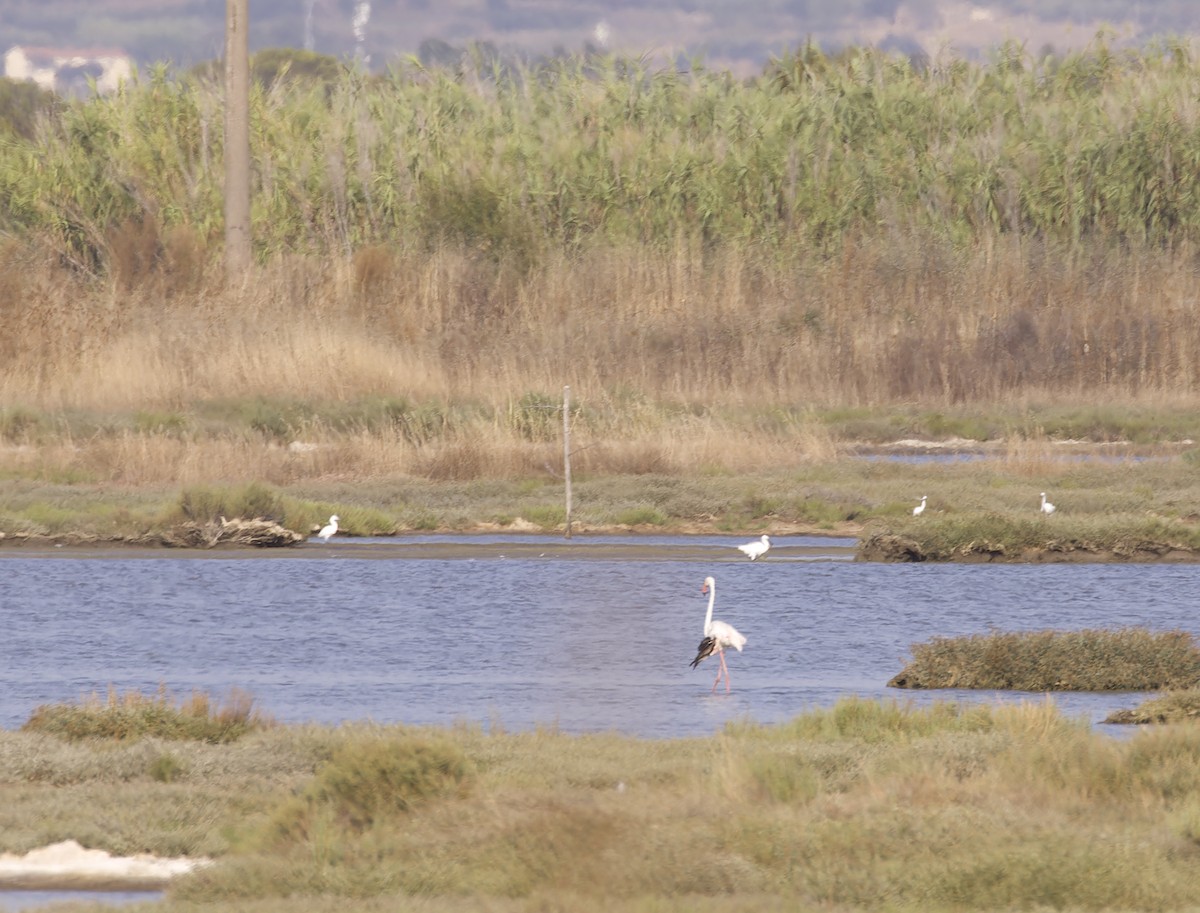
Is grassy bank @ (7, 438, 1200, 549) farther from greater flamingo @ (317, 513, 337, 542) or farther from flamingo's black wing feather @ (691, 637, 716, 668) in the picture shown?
flamingo's black wing feather @ (691, 637, 716, 668)

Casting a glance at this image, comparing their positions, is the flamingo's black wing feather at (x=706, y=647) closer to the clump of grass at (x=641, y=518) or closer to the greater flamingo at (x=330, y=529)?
the greater flamingo at (x=330, y=529)

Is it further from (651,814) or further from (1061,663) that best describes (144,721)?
(1061,663)

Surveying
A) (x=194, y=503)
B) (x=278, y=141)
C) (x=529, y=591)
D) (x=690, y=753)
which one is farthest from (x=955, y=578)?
(x=278, y=141)

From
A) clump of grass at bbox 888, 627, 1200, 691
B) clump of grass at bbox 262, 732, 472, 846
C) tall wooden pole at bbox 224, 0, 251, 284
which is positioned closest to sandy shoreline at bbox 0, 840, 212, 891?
clump of grass at bbox 262, 732, 472, 846

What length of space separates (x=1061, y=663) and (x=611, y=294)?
68.6 feet

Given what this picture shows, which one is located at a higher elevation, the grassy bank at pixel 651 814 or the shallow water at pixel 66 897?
the grassy bank at pixel 651 814

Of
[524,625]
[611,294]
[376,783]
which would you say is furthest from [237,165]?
[376,783]

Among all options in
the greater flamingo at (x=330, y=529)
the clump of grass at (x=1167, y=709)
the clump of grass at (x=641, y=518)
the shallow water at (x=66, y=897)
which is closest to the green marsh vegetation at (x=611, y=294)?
the clump of grass at (x=641, y=518)

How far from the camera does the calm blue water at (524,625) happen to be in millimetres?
14250

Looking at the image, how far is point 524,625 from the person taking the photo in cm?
1833

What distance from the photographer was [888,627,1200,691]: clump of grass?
1445 centimetres

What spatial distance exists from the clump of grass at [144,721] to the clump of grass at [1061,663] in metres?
5.28

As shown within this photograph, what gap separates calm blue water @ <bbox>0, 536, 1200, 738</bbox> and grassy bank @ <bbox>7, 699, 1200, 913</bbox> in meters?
1.67

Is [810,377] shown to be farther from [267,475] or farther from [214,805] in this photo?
[214,805]
